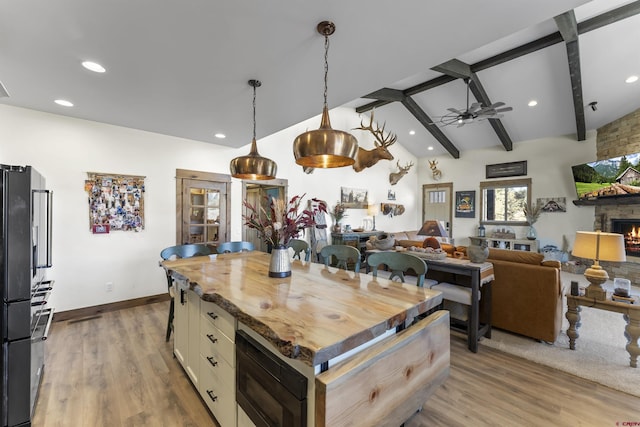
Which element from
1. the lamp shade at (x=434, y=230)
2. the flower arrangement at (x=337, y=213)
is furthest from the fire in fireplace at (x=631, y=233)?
the flower arrangement at (x=337, y=213)

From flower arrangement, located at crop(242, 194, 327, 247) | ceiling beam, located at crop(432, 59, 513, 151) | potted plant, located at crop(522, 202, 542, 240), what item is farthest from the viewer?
potted plant, located at crop(522, 202, 542, 240)

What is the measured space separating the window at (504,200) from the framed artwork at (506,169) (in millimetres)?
189

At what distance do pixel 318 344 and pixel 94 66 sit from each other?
2821 mm

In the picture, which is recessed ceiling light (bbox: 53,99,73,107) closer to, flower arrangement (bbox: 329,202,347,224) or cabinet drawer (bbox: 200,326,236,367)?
cabinet drawer (bbox: 200,326,236,367)

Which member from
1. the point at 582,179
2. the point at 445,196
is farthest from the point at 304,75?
the point at 445,196

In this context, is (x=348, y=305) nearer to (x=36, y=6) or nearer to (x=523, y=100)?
(x=36, y=6)

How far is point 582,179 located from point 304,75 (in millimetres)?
6810

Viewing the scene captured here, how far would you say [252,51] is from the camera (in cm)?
201

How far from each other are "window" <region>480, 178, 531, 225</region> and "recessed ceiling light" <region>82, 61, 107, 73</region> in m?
8.54

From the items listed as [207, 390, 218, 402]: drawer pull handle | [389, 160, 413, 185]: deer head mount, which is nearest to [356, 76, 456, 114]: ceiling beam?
[389, 160, 413, 185]: deer head mount

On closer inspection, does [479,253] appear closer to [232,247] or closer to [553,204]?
[232,247]

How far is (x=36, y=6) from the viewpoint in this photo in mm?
1546

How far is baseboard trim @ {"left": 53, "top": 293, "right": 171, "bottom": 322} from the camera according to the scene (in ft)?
11.0

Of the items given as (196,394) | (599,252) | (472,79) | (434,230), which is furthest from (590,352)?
(472,79)
